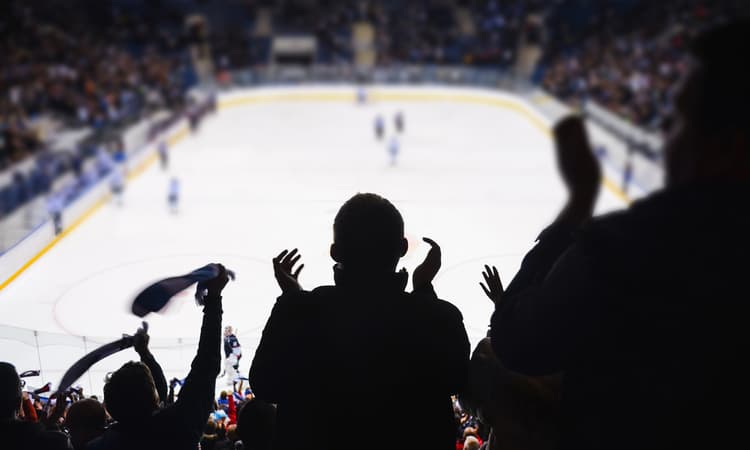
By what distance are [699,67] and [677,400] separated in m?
0.49

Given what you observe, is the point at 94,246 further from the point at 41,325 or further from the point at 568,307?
the point at 568,307

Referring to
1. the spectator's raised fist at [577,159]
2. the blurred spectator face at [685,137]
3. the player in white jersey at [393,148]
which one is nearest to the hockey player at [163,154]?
the player in white jersey at [393,148]

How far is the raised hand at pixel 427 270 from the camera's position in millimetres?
1783

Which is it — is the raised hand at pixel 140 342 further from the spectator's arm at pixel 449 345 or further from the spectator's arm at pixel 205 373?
the spectator's arm at pixel 449 345

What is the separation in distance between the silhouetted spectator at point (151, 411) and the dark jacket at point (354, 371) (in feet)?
1.75

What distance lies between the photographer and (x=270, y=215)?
1126 centimetres

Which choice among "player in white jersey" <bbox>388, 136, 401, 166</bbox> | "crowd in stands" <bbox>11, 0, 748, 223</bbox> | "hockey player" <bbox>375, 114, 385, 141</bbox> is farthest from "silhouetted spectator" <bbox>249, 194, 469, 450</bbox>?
"hockey player" <bbox>375, 114, 385, 141</bbox>

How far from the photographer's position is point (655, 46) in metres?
22.7

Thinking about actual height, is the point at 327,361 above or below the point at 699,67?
below

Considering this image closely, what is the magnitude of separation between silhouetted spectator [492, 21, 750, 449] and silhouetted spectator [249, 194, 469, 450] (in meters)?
0.40

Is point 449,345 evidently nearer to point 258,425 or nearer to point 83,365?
point 258,425

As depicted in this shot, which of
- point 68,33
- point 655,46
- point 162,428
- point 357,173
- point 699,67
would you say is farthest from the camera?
point 68,33

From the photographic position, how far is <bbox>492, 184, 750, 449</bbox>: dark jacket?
1027mm

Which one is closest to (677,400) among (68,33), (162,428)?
(162,428)
